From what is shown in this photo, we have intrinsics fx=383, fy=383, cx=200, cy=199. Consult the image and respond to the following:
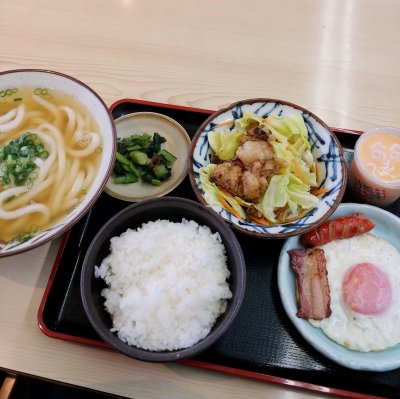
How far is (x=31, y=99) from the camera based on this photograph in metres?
1.92

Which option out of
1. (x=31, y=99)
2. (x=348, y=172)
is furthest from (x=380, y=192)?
(x=31, y=99)

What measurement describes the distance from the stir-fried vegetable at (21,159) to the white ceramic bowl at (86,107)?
268 millimetres

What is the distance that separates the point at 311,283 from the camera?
1.64 metres

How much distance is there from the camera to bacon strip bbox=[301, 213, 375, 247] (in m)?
1.75

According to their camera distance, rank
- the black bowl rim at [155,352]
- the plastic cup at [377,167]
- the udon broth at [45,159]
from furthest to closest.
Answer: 1. the plastic cup at [377,167]
2. the udon broth at [45,159]
3. the black bowl rim at [155,352]

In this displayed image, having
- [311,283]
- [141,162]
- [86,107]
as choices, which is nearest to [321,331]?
[311,283]

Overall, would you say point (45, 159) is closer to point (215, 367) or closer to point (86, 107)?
point (86, 107)

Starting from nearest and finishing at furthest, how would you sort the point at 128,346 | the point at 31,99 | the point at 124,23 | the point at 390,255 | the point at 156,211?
the point at 128,346 < the point at 156,211 < the point at 390,255 < the point at 31,99 < the point at 124,23

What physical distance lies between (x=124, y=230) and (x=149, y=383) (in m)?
0.63

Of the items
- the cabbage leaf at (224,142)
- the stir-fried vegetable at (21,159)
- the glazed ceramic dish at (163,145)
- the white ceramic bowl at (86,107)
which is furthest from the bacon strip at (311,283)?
the stir-fried vegetable at (21,159)

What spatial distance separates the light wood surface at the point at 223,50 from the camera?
2.32 metres

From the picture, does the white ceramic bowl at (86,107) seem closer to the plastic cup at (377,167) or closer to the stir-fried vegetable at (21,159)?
the stir-fried vegetable at (21,159)

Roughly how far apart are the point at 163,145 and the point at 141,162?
208 millimetres

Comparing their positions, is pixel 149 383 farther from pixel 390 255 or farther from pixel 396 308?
pixel 390 255
